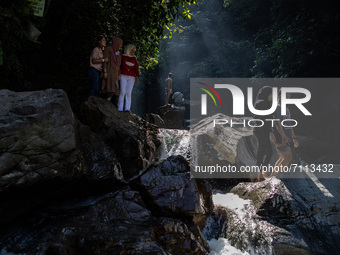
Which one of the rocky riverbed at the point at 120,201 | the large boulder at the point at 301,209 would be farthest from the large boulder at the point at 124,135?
the large boulder at the point at 301,209

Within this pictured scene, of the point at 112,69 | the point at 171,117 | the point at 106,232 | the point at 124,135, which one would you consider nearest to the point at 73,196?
the point at 106,232

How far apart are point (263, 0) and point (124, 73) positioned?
46.1 ft

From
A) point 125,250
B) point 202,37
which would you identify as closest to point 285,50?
point 125,250

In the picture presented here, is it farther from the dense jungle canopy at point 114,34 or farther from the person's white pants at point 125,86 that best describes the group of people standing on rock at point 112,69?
the dense jungle canopy at point 114,34

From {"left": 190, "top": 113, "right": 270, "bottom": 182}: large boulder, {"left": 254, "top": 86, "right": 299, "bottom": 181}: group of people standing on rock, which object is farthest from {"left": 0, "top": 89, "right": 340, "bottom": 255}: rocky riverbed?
{"left": 190, "top": 113, "right": 270, "bottom": 182}: large boulder

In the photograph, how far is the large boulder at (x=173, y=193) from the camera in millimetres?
4230

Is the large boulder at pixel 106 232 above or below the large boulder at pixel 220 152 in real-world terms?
below

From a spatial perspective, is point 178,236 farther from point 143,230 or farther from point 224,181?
point 224,181

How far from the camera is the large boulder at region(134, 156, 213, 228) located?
4.23 metres

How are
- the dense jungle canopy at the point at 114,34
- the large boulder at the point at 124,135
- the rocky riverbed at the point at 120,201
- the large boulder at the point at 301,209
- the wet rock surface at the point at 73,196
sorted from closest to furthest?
the wet rock surface at the point at 73,196 → the rocky riverbed at the point at 120,201 → the large boulder at the point at 301,209 → the large boulder at the point at 124,135 → the dense jungle canopy at the point at 114,34

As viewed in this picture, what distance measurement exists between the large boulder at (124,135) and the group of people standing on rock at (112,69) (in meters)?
0.56

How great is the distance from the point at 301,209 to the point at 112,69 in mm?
4930

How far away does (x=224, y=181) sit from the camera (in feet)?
23.3

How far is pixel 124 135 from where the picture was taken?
18.9ft
